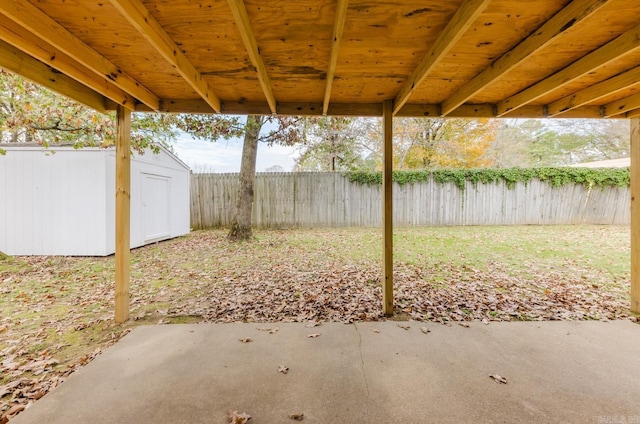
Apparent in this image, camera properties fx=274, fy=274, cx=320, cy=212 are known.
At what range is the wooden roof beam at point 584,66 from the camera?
1766mm

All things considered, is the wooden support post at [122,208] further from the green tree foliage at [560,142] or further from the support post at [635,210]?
the green tree foliage at [560,142]

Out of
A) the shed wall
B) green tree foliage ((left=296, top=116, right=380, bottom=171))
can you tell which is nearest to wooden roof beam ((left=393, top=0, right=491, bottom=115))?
the shed wall

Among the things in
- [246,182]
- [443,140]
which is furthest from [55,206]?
[443,140]

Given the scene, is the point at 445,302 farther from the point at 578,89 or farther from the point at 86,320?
the point at 86,320

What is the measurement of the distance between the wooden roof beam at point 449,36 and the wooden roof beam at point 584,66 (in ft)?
3.76

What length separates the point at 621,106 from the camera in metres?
2.82

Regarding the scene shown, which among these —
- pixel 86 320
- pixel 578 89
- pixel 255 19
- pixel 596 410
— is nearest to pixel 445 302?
pixel 596 410

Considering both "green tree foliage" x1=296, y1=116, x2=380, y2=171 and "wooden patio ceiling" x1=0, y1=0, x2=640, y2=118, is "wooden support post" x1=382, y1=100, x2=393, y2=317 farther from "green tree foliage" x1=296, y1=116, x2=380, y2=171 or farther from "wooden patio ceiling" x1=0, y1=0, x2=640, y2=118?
"green tree foliage" x1=296, y1=116, x2=380, y2=171

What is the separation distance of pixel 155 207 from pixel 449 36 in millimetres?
7626

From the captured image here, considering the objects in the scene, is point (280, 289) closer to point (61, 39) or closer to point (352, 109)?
point (352, 109)

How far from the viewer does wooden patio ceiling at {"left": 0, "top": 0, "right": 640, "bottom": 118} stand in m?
1.57

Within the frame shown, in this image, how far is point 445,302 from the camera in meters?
3.41

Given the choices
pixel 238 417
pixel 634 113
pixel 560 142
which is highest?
pixel 560 142

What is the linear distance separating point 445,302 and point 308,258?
2.85m
